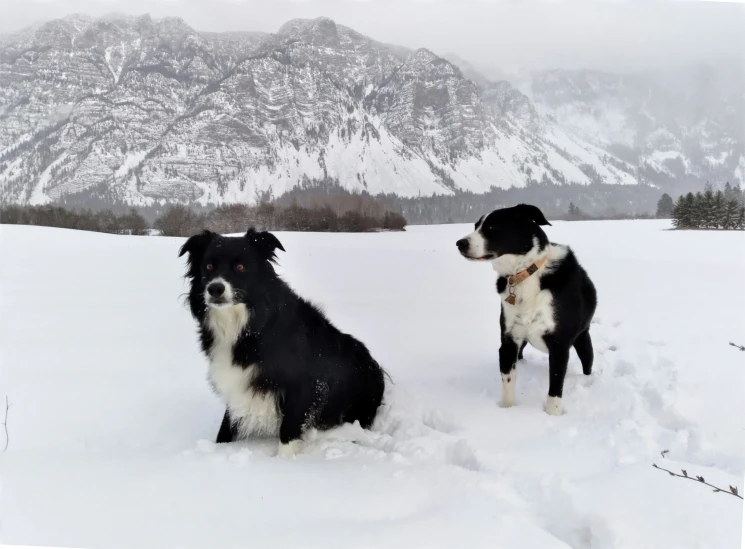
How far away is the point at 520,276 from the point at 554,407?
0.99 meters

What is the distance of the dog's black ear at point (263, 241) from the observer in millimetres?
2557

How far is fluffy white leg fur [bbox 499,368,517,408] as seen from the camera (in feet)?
10.3

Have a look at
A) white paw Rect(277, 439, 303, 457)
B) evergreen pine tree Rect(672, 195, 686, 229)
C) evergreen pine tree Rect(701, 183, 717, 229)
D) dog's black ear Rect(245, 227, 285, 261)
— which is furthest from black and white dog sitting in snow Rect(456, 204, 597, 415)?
evergreen pine tree Rect(672, 195, 686, 229)

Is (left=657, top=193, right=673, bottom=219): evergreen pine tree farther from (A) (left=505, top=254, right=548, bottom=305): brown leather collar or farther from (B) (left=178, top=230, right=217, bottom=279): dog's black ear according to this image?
(B) (left=178, top=230, right=217, bottom=279): dog's black ear

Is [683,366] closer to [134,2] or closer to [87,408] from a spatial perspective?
[87,408]

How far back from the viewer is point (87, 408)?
288 centimetres

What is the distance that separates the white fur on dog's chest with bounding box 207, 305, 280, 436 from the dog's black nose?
0.59 feet

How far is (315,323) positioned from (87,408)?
175 cm

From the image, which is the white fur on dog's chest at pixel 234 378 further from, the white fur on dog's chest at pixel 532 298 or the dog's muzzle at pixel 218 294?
the white fur on dog's chest at pixel 532 298

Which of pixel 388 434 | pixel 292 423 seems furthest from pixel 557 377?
pixel 292 423

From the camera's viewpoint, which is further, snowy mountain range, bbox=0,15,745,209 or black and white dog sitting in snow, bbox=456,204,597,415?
snowy mountain range, bbox=0,15,745,209

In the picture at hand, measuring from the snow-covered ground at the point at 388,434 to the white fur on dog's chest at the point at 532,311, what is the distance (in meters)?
0.59

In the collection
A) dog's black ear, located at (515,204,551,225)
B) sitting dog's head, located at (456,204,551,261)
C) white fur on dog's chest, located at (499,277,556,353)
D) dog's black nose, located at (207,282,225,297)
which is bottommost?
white fur on dog's chest, located at (499,277,556,353)

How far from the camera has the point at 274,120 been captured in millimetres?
6457
